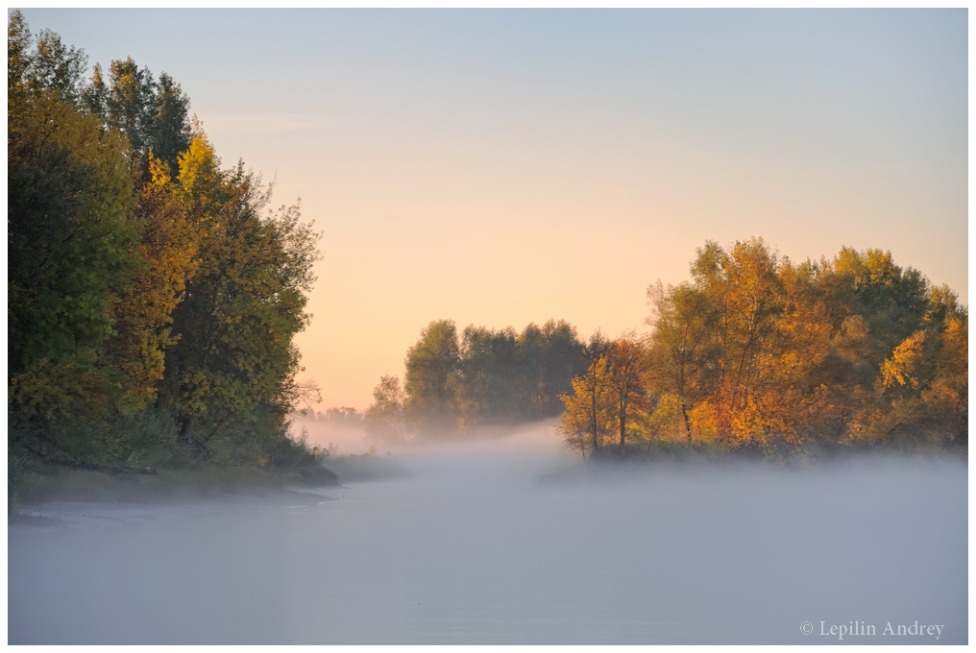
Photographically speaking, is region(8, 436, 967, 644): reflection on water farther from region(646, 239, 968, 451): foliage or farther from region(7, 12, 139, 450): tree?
region(646, 239, 968, 451): foliage

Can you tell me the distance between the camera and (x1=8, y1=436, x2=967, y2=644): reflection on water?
67.9 feet

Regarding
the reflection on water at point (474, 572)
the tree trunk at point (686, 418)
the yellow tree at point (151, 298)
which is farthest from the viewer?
the tree trunk at point (686, 418)

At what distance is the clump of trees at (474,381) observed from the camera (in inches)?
5517

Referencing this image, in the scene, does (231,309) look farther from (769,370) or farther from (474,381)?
(474,381)

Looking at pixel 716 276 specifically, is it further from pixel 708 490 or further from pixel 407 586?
pixel 407 586

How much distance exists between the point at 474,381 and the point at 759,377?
235 feet

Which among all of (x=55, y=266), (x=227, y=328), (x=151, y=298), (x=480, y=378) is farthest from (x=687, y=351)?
(x=480, y=378)

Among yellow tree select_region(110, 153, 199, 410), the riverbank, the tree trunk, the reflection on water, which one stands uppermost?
yellow tree select_region(110, 153, 199, 410)

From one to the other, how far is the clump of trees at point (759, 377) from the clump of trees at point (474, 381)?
201 ft

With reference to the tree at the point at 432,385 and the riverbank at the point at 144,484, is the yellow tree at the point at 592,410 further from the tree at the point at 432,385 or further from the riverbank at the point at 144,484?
the tree at the point at 432,385

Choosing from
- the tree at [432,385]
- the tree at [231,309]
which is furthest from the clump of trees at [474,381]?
the tree at [231,309]

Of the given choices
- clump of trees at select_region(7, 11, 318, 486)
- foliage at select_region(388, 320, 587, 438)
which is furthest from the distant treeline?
foliage at select_region(388, 320, 587, 438)

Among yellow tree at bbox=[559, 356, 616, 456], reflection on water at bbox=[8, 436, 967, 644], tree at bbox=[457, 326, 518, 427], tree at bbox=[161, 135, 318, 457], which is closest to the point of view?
reflection on water at bbox=[8, 436, 967, 644]

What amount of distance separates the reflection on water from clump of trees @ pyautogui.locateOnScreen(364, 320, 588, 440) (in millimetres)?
85004
